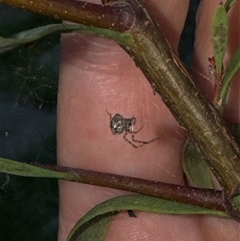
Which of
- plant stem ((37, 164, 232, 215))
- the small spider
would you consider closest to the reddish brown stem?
plant stem ((37, 164, 232, 215))

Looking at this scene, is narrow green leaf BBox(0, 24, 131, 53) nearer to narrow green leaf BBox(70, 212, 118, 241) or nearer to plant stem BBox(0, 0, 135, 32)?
plant stem BBox(0, 0, 135, 32)

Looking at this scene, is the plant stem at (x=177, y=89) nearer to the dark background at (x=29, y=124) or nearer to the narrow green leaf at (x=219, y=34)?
the narrow green leaf at (x=219, y=34)

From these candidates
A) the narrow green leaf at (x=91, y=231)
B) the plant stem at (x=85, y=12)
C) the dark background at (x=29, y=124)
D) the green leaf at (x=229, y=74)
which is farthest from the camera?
the dark background at (x=29, y=124)

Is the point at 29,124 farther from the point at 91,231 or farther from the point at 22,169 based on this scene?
the point at 22,169

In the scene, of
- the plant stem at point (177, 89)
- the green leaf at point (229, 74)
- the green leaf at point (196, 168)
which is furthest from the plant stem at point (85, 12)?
the green leaf at point (196, 168)

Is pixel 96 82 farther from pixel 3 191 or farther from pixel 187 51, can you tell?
pixel 3 191

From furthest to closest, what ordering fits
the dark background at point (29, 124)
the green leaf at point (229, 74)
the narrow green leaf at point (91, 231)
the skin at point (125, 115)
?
the dark background at point (29, 124), the skin at point (125, 115), the narrow green leaf at point (91, 231), the green leaf at point (229, 74)

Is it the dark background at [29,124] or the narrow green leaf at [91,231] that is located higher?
the narrow green leaf at [91,231]
